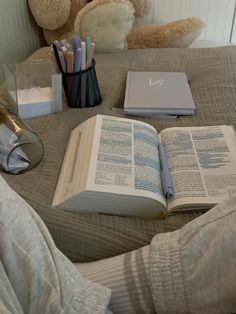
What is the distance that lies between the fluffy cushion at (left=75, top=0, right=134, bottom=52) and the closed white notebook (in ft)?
0.72

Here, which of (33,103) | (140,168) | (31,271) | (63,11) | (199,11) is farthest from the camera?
(199,11)

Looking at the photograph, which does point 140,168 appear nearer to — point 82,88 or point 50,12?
point 82,88

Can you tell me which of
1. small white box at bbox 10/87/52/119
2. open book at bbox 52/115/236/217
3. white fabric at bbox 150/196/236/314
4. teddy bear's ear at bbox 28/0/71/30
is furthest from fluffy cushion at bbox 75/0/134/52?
white fabric at bbox 150/196/236/314

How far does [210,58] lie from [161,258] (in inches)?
30.9

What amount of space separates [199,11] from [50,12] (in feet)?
2.20

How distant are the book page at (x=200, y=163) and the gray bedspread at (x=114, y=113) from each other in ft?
0.12

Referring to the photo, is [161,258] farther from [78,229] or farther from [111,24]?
[111,24]

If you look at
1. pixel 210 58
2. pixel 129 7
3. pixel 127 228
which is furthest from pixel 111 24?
pixel 127 228

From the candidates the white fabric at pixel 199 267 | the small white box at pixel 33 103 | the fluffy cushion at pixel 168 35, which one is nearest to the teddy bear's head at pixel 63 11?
the fluffy cushion at pixel 168 35

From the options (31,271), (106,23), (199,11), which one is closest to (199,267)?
(31,271)

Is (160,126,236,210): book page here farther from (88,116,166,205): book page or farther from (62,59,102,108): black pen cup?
(62,59,102,108): black pen cup

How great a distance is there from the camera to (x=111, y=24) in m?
1.22

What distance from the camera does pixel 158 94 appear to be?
98cm

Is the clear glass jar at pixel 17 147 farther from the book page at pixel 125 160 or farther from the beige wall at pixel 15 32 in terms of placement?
the beige wall at pixel 15 32
